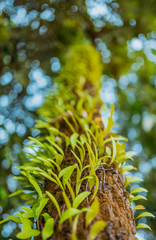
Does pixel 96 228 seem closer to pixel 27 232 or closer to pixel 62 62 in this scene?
pixel 27 232

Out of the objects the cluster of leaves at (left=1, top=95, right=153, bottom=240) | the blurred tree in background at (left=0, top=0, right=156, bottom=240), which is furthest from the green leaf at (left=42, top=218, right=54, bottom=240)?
the blurred tree in background at (left=0, top=0, right=156, bottom=240)

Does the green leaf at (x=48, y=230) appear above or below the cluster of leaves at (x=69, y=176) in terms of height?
below

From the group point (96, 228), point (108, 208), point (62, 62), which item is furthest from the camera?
point (62, 62)

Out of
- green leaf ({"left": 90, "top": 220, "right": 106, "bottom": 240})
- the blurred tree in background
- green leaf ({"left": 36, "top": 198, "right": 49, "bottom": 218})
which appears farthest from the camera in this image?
the blurred tree in background

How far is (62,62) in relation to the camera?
2277mm

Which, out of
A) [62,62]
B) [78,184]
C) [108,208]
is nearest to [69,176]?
[78,184]

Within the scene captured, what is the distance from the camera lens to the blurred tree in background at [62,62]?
1.50 metres

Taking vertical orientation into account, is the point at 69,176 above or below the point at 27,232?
above

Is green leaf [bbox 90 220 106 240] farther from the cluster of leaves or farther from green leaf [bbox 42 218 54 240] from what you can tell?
green leaf [bbox 42 218 54 240]

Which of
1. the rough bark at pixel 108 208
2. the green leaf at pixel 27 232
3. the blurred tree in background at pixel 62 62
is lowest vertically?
the green leaf at pixel 27 232

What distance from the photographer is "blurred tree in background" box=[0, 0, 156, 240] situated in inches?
59.2

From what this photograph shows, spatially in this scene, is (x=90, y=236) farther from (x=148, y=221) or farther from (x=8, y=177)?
(x=8, y=177)

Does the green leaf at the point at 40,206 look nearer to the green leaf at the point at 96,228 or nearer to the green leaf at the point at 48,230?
the green leaf at the point at 48,230

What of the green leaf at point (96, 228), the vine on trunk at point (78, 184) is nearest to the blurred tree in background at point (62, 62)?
the vine on trunk at point (78, 184)
